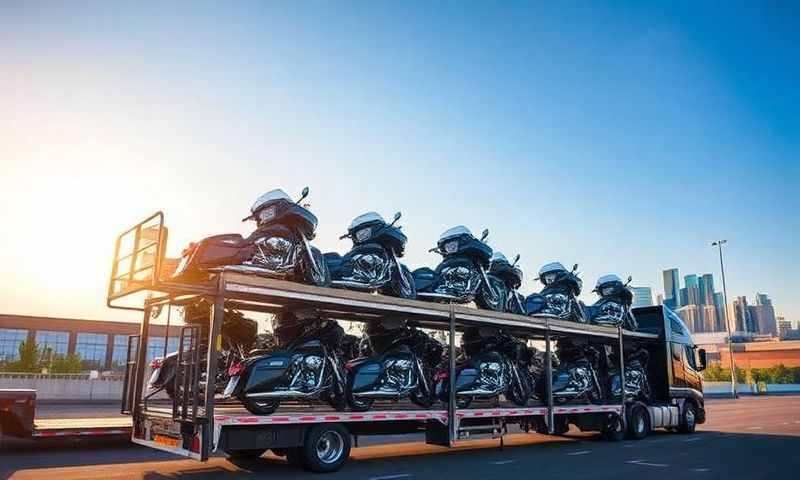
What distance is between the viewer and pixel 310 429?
29.6 ft

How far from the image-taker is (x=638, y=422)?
1552cm

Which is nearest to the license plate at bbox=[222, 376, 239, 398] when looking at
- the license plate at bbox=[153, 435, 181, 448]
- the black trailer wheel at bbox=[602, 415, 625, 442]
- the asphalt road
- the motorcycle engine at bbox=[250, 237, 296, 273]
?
the license plate at bbox=[153, 435, 181, 448]

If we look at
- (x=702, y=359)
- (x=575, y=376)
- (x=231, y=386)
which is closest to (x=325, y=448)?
(x=231, y=386)

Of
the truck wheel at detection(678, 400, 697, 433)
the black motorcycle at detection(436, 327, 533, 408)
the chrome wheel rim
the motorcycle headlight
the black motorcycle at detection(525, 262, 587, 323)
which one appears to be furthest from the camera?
the truck wheel at detection(678, 400, 697, 433)

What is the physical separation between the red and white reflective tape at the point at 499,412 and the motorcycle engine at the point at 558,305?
2.66 meters

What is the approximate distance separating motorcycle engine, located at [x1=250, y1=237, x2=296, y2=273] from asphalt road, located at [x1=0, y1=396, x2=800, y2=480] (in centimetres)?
301

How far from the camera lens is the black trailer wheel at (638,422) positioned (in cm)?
1532

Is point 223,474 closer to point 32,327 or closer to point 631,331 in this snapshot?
point 631,331

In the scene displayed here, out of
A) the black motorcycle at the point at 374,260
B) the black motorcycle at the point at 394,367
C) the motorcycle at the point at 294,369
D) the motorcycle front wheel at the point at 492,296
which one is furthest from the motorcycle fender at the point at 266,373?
the motorcycle front wheel at the point at 492,296

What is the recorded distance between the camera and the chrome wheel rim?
914 cm

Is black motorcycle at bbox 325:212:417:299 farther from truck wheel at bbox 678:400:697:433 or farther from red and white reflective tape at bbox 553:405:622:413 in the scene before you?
truck wheel at bbox 678:400:697:433

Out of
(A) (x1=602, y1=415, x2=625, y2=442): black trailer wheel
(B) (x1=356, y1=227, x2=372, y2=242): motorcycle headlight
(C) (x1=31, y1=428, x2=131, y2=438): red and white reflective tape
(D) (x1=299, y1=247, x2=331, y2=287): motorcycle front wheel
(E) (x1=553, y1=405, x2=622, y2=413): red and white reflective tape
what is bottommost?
(A) (x1=602, y1=415, x2=625, y2=442): black trailer wheel

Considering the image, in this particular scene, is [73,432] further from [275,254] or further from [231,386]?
[275,254]

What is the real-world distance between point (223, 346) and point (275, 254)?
2.17 metres
